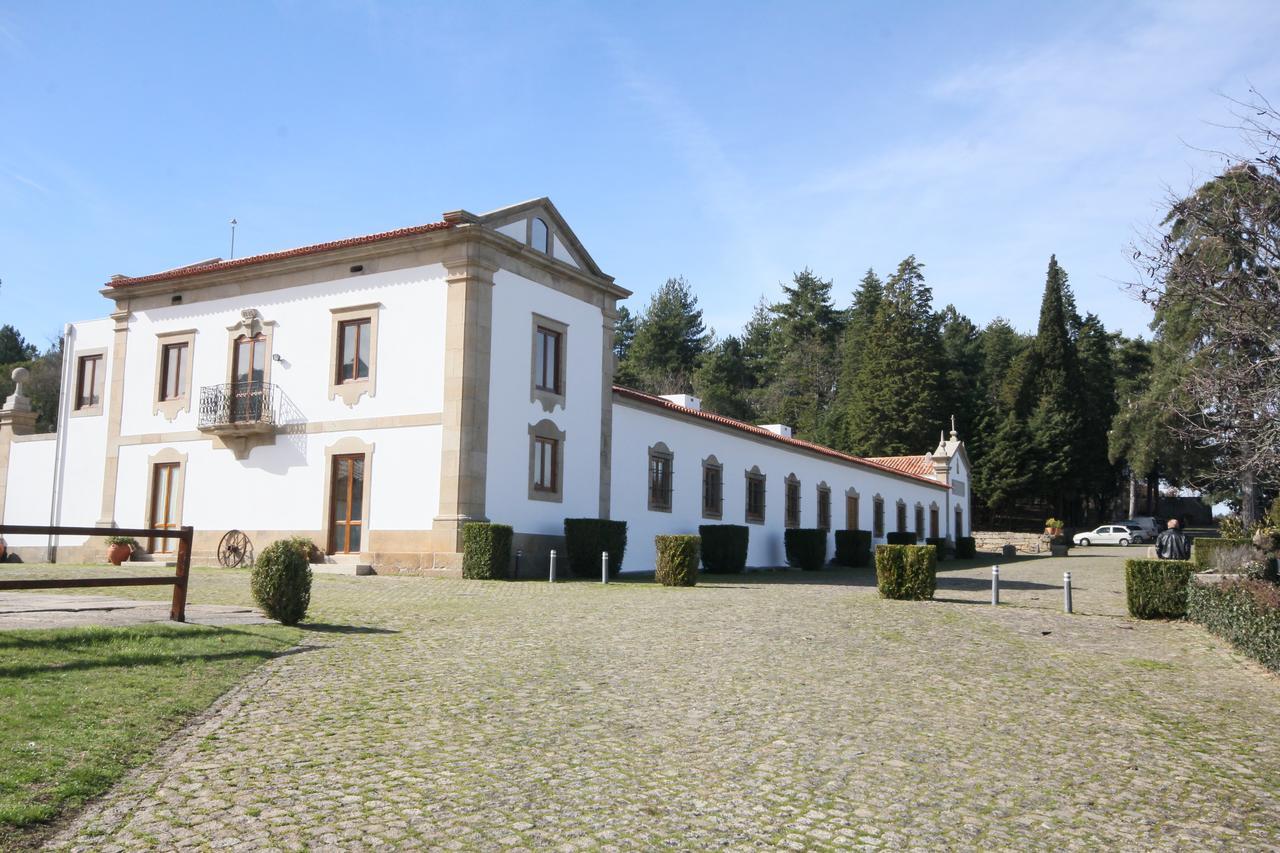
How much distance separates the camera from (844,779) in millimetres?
6363

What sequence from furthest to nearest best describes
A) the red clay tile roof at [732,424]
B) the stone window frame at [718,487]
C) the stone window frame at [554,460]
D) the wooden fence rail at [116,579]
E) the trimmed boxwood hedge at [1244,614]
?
1. the stone window frame at [718,487]
2. the red clay tile roof at [732,424]
3. the stone window frame at [554,460]
4. the trimmed boxwood hedge at [1244,614]
5. the wooden fence rail at [116,579]

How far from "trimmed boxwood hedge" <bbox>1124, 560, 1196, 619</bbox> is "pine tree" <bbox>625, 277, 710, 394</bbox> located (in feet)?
189

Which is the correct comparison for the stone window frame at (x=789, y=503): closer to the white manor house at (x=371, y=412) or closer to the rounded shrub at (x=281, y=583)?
the white manor house at (x=371, y=412)

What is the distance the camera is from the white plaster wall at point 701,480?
2761cm

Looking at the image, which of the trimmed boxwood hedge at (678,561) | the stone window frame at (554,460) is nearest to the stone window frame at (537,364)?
the stone window frame at (554,460)

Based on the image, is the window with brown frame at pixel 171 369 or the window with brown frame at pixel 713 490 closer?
the window with brown frame at pixel 171 369

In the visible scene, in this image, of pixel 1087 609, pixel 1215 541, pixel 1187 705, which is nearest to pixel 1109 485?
pixel 1215 541

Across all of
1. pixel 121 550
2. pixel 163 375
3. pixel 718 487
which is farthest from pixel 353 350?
pixel 718 487

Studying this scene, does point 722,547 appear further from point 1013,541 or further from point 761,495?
point 1013,541

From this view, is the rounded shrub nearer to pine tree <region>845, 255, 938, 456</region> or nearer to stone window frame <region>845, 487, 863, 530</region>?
stone window frame <region>845, 487, 863, 530</region>

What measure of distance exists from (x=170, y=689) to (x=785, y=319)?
77.7m

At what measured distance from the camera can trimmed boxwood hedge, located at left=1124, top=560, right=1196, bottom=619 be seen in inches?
632

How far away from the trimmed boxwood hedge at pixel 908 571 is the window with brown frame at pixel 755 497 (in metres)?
15.2

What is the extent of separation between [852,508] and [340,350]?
23.5 m
